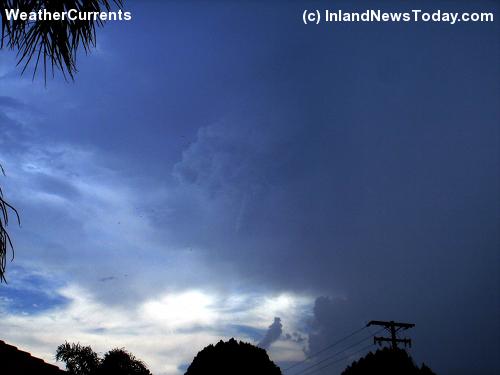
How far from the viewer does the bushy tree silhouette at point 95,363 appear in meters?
33.5

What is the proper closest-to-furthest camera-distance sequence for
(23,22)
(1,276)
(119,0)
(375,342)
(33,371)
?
(1,276)
(23,22)
(119,0)
(33,371)
(375,342)

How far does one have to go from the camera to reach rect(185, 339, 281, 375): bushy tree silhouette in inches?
1182

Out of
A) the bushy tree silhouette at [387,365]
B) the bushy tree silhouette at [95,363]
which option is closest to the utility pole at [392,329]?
the bushy tree silhouette at [387,365]

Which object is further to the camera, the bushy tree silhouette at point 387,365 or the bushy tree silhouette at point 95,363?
the bushy tree silhouette at point 95,363

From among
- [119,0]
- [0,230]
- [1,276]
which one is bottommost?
[1,276]

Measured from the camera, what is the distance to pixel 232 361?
30406mm

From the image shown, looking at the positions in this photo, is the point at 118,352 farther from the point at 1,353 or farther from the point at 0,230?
the point at 0,230

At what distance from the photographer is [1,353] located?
533 centimetres

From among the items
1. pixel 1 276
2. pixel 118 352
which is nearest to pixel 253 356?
pixel 118 352

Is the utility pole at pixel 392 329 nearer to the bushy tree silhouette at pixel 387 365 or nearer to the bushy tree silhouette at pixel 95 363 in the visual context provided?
the bushy tree silhouette at pixel 387 365

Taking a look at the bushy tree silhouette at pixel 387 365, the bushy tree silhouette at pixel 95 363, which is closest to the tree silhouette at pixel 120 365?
the bushy tree silhouette at pixel 95 363

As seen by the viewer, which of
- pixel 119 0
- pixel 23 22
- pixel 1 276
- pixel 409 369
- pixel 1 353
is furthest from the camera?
pixel 409 369

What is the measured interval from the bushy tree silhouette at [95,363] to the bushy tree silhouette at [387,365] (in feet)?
69.6

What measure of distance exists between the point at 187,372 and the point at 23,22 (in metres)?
32.8
